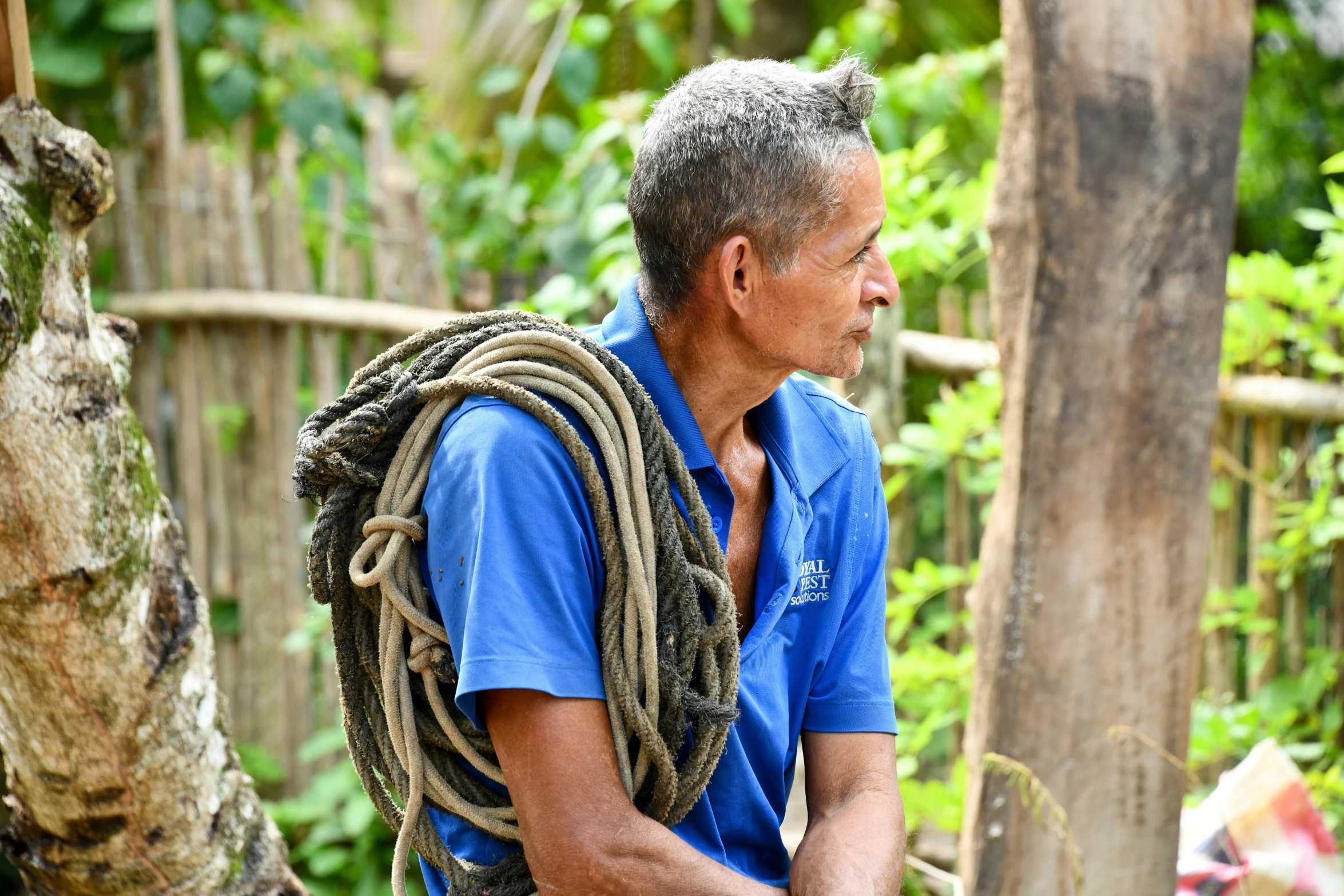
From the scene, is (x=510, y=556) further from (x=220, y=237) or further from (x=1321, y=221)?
(x=220, y=237)

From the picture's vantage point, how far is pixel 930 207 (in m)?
3.03

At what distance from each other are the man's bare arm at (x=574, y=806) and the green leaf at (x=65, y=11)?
152 inches

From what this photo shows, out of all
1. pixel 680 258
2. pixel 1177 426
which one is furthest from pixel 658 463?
pixel 1177 426

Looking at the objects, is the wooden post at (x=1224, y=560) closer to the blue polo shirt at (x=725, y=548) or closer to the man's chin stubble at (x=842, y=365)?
the blue polo shirt at (x=725, y=548)

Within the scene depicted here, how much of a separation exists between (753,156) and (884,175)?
1497 mm

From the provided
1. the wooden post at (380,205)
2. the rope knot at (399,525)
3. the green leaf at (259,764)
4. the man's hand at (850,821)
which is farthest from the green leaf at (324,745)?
the rope knot at (399,525)

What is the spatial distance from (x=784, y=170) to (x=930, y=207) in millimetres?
1499

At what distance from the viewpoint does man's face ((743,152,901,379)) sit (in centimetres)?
168

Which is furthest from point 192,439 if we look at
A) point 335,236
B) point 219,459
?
point 335,236

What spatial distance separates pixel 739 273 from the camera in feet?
5.58

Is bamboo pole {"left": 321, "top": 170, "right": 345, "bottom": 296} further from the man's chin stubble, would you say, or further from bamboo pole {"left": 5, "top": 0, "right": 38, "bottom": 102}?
the man's chin stubble

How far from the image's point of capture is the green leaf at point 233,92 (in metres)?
4.39

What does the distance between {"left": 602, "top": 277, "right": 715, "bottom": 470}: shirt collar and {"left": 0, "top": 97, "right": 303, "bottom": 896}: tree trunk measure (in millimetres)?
743

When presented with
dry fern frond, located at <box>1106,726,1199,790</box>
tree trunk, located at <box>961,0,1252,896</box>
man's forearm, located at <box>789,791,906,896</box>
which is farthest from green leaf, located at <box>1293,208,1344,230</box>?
man's forearm, located at <box>789,791,906,896</box>
